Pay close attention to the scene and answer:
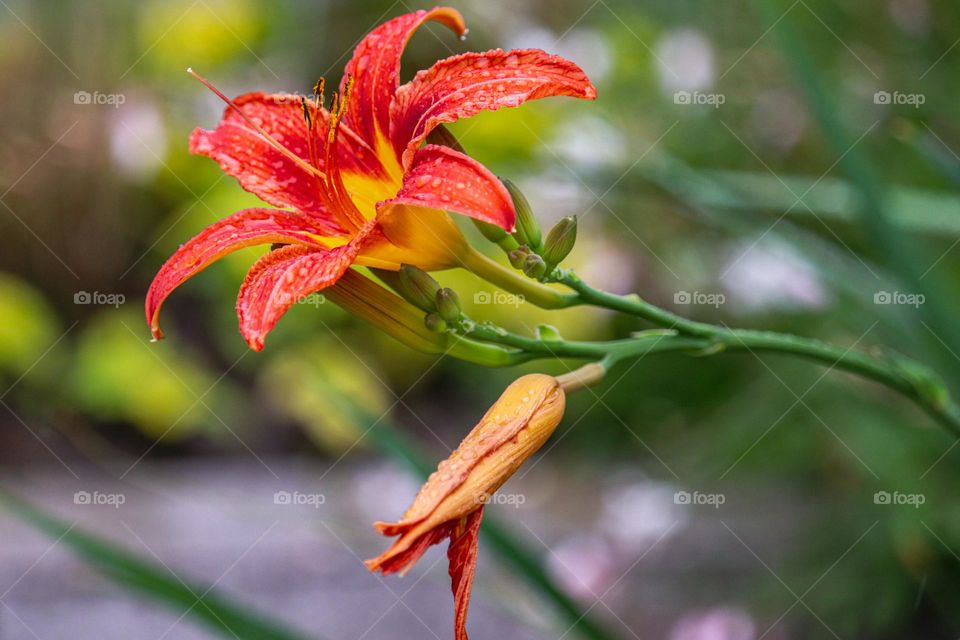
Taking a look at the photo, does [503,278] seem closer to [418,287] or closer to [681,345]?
[418,287]

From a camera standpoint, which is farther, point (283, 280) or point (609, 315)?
point (609, 315)

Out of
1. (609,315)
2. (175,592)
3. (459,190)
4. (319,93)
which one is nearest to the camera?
(459,190)

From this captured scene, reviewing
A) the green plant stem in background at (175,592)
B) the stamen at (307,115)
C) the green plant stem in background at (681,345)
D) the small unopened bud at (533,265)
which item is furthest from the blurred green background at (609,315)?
the stamen at (307,115)

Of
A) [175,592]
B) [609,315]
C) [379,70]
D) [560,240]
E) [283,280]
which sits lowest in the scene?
[175,592]

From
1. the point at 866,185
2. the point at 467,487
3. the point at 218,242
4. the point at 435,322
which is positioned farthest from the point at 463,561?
the point at 866,185

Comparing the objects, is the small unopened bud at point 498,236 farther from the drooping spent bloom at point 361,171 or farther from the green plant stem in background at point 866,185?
the green plant stem in background at point 866,185

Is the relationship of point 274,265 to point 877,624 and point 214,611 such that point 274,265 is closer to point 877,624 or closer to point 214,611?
point 214,611
